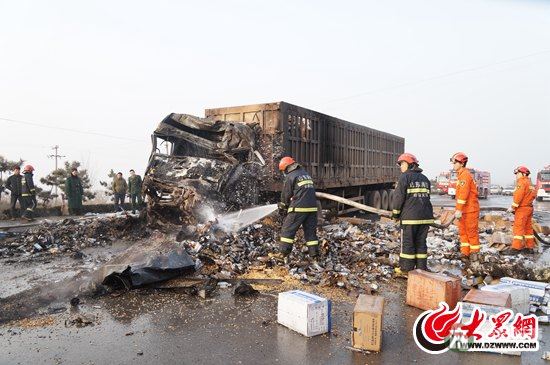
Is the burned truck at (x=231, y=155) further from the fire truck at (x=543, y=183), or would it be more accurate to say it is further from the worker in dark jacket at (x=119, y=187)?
the fire truck at (x=543, y=183)

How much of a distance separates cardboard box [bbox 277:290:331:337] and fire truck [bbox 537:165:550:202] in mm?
26079

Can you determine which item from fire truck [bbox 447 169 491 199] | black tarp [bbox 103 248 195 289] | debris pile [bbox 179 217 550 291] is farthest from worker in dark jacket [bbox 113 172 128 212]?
fire truck [bbox 447 169 491 199]

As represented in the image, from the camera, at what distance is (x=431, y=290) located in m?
3.94

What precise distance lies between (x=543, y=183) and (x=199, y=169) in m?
24.5

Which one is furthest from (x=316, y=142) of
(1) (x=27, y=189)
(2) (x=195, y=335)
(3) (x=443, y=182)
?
(3) (x=443, y=182)

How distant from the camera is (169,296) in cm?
441

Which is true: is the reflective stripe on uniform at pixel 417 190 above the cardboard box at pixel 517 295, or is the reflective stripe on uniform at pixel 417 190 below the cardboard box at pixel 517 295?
above

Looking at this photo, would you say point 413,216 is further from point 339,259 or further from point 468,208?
point 468,208

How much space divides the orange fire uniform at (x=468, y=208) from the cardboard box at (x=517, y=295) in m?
2.56

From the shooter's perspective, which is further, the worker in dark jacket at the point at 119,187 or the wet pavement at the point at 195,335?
the worker in dark jacket at the point at 119,187

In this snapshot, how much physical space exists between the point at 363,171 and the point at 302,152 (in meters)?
4.27

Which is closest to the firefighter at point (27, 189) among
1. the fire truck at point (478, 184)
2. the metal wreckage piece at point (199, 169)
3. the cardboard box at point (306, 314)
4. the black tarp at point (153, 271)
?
the metal wreckage piece at point (199, 169)

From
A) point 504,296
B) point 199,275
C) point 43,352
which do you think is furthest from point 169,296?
point 504,296

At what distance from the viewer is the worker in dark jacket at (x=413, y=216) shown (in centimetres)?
505
